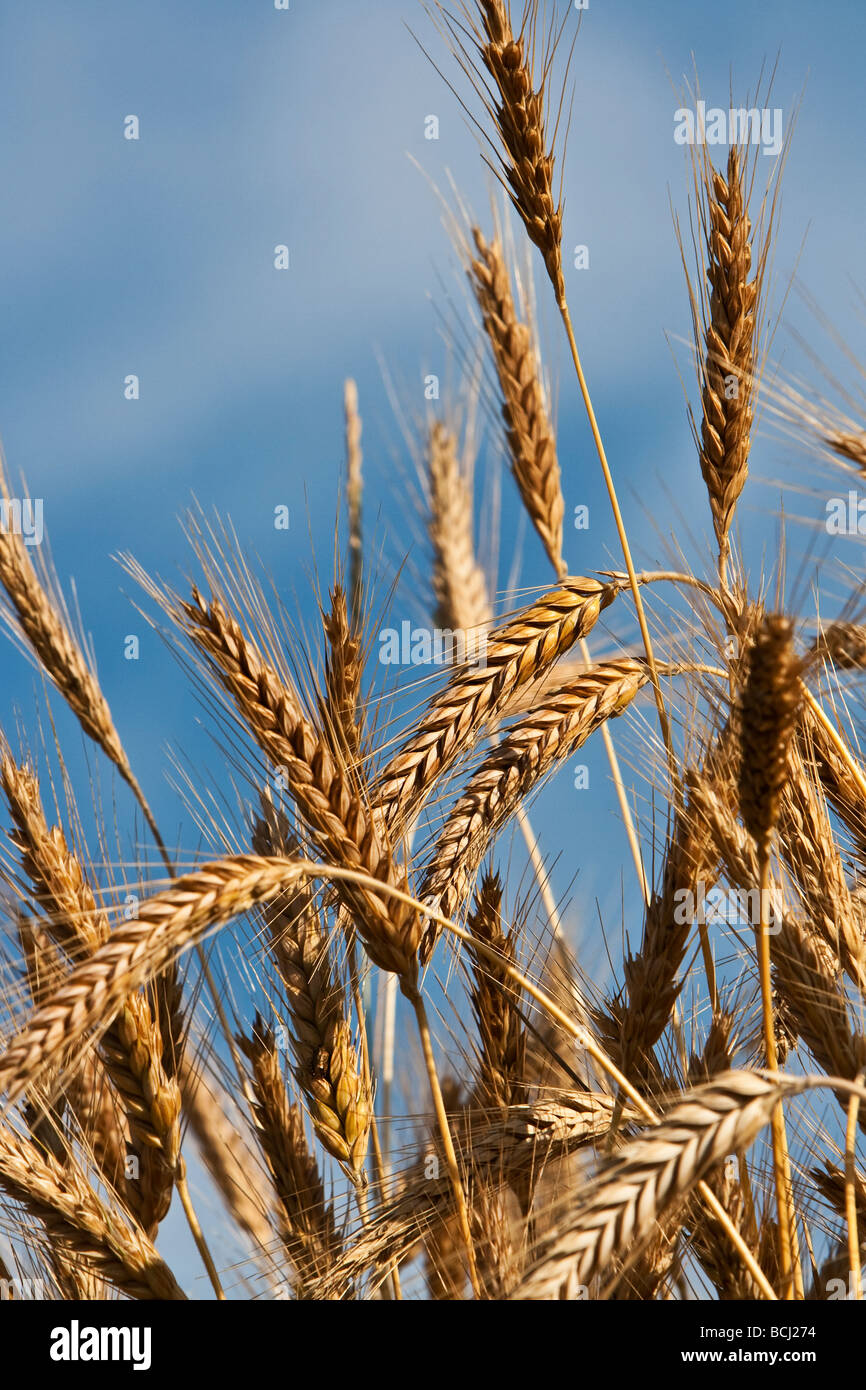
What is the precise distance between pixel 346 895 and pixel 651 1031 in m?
0.75

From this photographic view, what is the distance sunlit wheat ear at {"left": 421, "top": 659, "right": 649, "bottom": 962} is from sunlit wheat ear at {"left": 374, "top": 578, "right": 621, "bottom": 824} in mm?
70

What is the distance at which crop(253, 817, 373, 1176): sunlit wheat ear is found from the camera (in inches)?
91.4

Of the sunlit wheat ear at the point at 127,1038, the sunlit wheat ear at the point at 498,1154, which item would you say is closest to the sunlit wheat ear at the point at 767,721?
the sunlit wheat ear at the point at 498,1154

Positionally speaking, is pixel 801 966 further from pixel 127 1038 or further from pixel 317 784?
pixel 127 1038

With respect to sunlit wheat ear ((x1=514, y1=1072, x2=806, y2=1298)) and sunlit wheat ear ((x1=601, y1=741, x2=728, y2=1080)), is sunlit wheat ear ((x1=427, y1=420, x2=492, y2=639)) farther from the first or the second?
sunlit wheat ear ((x1=514, y1=1072, x2=806, y2=1298))

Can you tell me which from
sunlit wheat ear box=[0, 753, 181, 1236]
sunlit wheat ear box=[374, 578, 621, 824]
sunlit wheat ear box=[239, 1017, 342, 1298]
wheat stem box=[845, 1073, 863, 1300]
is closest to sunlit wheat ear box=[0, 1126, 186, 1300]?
sunlit wheat ear box=[0, 753, 181, 1236]

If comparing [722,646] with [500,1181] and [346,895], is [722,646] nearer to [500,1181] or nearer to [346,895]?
[346,895]

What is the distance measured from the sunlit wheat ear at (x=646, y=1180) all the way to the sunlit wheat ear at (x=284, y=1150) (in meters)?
1.09

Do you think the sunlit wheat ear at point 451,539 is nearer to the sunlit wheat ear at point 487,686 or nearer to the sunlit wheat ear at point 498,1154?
the sunlit wheat ear at point 487,686

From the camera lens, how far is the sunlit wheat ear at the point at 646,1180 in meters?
1.27

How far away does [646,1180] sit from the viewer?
4.27 feet

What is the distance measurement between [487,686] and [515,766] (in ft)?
0.55

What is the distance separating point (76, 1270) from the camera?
2322 millimetres
